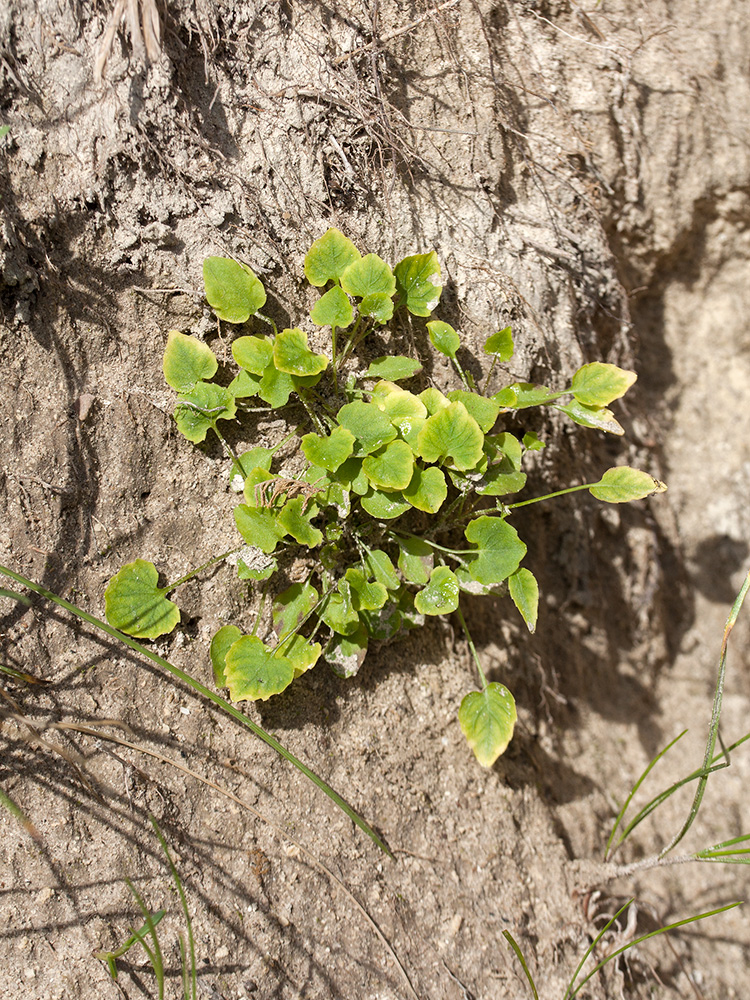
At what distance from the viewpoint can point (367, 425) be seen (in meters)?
1.69

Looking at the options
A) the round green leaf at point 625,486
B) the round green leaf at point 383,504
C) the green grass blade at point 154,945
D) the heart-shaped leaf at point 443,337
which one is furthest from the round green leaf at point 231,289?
the green grass blade at point 154,945

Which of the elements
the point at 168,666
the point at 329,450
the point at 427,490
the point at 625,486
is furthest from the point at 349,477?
the point at 625,486

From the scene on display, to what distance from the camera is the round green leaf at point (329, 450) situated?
1661mm

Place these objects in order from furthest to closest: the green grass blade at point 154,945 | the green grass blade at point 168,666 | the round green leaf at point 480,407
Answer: the round green leaf at point 480,407
the green grass blade at point 168,666
the green grass blade at point 154,945

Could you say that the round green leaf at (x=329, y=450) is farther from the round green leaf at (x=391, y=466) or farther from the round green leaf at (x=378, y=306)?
the round green leaf at (x=378, y=306)

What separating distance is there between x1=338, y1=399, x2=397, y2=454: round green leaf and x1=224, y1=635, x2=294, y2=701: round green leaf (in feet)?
1.97

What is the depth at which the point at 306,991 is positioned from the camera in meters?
1.68

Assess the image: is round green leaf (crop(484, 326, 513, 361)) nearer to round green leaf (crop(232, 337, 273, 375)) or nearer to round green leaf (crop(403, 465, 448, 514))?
round green leaf (crop(403, 465, 448, 514))

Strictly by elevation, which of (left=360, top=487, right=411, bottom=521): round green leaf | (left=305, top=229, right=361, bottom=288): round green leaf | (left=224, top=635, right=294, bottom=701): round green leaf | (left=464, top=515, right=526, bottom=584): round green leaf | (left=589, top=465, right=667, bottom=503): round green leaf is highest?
(left=305, top=229, right=361, bottom=288): round green leaf

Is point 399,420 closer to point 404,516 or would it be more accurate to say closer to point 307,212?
point 404,516

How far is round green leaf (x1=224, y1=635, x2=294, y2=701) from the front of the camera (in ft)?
5.36

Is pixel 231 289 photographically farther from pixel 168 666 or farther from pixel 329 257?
pixel 168 666

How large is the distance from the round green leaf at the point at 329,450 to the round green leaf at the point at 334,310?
0.32 meters

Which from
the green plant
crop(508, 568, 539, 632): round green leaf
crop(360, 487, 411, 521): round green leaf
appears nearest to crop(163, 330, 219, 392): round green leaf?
the green plant
